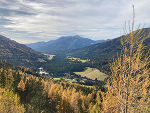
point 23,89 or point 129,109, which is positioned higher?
point 129,109

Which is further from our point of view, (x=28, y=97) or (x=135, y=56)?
(x=28, y=97)

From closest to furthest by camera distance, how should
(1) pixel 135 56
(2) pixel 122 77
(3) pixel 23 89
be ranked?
(1) pixel 135 56 → (2) pixel 122 77 → (3) pixel 23 89

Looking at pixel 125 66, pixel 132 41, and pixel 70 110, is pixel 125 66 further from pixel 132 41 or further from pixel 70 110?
pixel 70 110

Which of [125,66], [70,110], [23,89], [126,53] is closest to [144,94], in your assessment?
[125,66]

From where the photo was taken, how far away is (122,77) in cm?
977

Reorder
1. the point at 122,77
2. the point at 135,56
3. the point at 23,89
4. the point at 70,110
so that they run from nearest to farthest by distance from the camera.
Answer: the point at 135,56 < the point at 122,77 < the point at 70,110 < the point at 23,89

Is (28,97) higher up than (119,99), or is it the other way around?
(119,99)

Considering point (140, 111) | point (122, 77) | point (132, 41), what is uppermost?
point (132, 41)

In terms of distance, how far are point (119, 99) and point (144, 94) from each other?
192cm

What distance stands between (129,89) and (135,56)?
261 cm

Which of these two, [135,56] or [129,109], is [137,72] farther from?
[129,109]

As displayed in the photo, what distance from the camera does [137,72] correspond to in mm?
9484

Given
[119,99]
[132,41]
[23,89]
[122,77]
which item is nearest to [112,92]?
[119,99]

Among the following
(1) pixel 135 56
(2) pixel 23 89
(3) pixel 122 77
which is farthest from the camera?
(2) pixel 23 89
